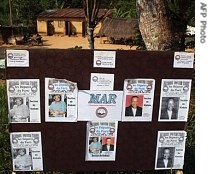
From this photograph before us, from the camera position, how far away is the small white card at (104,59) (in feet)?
10.8

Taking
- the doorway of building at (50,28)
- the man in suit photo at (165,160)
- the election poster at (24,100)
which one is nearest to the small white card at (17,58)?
the election poster at (24,100)

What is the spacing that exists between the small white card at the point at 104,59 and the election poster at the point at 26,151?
811mm

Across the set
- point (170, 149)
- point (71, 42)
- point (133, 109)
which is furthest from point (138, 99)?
point (71, 42)

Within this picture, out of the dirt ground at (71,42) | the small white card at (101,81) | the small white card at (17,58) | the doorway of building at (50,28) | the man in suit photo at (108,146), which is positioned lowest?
the man in suit photo at (108,146)

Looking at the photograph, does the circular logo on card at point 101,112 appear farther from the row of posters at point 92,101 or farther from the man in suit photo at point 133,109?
the man in suit photo at point 133,109

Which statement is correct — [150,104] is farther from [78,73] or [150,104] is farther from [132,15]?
[132,15]

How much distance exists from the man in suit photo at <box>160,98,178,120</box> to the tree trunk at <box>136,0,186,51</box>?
1243mm

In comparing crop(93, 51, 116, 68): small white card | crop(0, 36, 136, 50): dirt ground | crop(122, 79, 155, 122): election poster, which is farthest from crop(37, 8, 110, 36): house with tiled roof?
crop(93, 51, 116, 68): small white card

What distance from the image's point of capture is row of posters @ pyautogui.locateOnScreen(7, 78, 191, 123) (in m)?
3.35

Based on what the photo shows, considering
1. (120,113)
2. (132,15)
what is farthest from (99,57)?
(132,15)
